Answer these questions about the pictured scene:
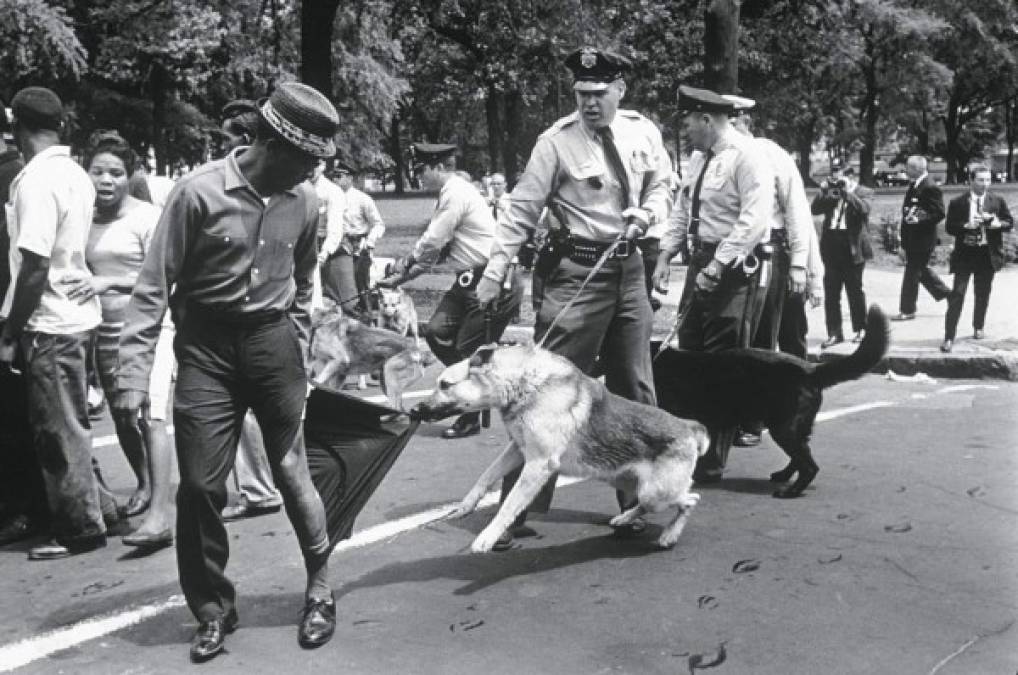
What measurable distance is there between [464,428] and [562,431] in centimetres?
329

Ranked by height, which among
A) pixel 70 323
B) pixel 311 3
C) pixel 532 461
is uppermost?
pixel 311 3

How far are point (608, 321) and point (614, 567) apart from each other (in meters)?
1.25

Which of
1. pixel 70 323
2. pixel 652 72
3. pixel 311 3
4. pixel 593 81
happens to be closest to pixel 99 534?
pixel 70 323

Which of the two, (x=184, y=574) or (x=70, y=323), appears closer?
(x=184, y=574)

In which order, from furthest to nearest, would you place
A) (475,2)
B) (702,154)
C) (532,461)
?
(475,2)
(702,154)
(532,461)

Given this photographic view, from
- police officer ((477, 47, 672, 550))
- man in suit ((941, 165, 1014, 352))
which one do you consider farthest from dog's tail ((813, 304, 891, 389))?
man in suit ((941, 165, 1014, 352))

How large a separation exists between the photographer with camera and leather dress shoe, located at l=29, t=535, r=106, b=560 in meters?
8.97

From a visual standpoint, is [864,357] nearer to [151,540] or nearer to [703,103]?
[703,103]

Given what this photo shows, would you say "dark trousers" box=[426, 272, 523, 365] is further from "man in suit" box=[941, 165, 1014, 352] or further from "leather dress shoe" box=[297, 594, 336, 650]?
"man in suit" box=[941, 165, 1014, 352]

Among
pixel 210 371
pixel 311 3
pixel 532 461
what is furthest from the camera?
pixel 311 3

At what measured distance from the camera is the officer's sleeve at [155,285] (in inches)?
165

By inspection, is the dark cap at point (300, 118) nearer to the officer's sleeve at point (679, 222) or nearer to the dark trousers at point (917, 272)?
the officer's sleeve at point (679, 222)

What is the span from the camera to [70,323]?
223 inches

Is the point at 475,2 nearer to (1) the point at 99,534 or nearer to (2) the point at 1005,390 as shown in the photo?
(2) the point at 1005,390
